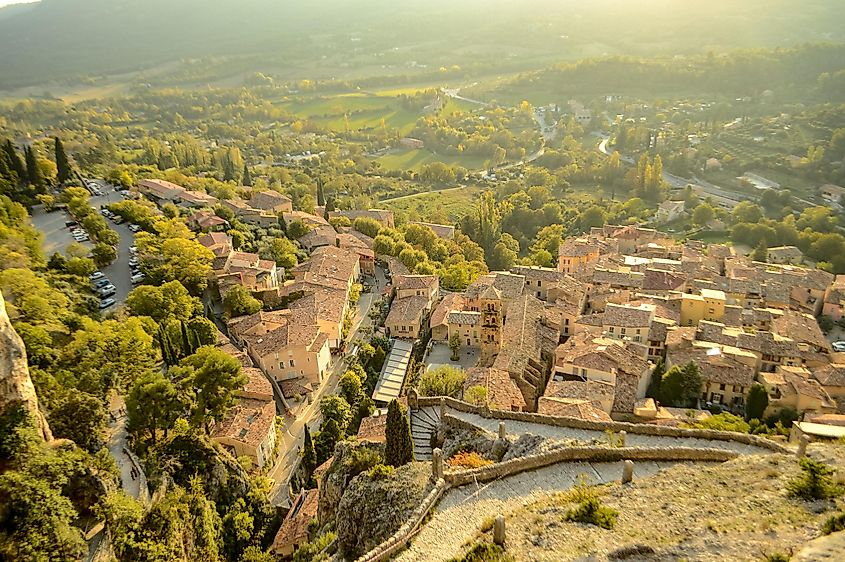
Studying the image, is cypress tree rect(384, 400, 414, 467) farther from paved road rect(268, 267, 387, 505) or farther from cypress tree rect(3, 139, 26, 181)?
cypress tree rect(3, 139, 26, 181)

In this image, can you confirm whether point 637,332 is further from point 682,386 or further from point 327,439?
point 327,439

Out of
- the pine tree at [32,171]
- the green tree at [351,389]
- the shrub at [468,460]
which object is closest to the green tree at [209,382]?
the green tree at [351,389]

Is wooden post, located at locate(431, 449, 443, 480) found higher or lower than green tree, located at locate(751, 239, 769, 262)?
higher

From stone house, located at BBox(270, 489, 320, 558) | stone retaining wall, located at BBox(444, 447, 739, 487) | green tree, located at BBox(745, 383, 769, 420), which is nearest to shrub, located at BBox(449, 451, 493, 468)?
stone retaining wall, located at BBox(444, 447, 739, 487)

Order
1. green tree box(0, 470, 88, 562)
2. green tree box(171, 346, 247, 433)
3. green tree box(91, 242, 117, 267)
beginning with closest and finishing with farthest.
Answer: green tree box(0, 470, 88, 562) → green tree box(171, 346, 247, 433) → green tree box(91, 242, 117, 267)

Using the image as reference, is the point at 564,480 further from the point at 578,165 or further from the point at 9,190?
the point at 578,165

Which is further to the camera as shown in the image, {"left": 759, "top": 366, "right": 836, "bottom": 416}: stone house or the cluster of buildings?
the cluster of buildings
